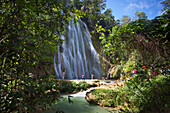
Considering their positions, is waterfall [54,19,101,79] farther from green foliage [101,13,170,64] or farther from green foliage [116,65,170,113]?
green foliage [116,65,170,113]

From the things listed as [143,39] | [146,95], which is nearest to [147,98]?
[146,95]

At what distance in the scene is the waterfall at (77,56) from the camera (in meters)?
21.6

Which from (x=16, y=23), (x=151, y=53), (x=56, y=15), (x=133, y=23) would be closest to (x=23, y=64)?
(x=16, y=23)

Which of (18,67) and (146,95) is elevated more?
(18,67)

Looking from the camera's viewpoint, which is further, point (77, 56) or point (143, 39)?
point (77, 56)

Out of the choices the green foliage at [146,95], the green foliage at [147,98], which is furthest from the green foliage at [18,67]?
the green foliage at [147,98]

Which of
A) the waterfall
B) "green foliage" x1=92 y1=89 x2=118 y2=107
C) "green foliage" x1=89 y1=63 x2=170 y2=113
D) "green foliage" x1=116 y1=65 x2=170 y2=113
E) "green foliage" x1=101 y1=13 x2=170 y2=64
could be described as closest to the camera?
"green foliage" x1=101 y1=13 x2=170 y2=64

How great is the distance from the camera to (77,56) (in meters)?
23.6

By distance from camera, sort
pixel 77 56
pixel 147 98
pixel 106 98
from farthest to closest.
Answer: pixel 77 56, pixel 106 98, pixel 147 98

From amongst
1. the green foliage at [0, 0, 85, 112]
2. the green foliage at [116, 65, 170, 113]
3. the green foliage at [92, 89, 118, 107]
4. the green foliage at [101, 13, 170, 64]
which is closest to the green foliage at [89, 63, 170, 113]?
the green foliage at [116, 65, 170, 113]

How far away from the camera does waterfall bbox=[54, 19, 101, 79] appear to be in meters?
21.6

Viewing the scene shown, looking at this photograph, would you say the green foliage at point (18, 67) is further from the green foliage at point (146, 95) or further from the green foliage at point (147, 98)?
the green foliage at point (147, 98)

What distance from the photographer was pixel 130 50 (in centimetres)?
446

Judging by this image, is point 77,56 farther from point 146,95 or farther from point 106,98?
point 146,95
